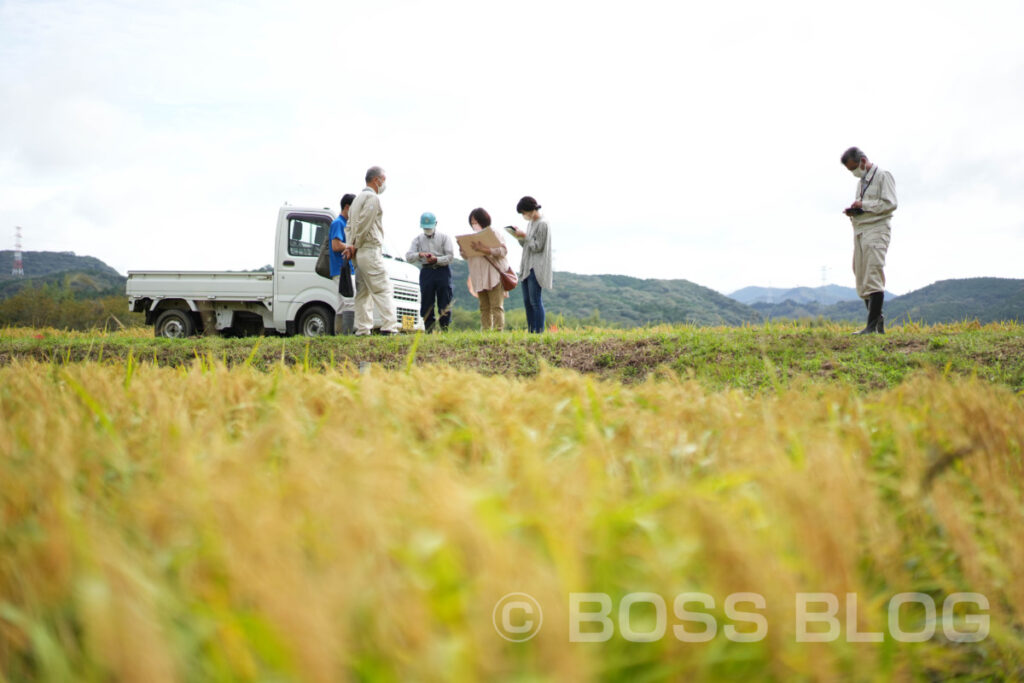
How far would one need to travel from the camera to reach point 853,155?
30.0ft

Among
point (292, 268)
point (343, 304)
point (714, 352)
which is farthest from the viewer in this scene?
point (292, 268)

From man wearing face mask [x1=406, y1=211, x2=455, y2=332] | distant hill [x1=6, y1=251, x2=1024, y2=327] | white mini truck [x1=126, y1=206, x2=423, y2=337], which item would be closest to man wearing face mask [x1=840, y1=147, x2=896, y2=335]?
man wearing face mask [x1=406, y1=211, x2=455, y2=332]

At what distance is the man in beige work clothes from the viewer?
32.7 ft

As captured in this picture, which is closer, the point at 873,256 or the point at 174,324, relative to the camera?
the point at 873,256

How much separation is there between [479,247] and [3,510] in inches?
387

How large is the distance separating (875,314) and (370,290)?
749 centimetres

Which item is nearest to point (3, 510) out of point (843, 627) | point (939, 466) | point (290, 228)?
point (843, 627)

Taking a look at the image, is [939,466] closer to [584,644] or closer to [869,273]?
[584,644]

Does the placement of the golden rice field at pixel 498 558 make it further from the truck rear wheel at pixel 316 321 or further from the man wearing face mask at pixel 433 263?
the truck rear wheel at pixel 316 321

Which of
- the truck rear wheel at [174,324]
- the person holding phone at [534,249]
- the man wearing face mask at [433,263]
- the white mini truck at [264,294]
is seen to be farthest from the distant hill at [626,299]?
the person holding phone at [534,249]

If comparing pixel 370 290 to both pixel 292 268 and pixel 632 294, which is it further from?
pixel 632 294

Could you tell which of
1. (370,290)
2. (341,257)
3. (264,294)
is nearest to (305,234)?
(264,294)

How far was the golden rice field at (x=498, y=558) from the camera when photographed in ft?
2.05

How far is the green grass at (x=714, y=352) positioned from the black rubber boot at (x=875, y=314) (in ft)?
1.00
